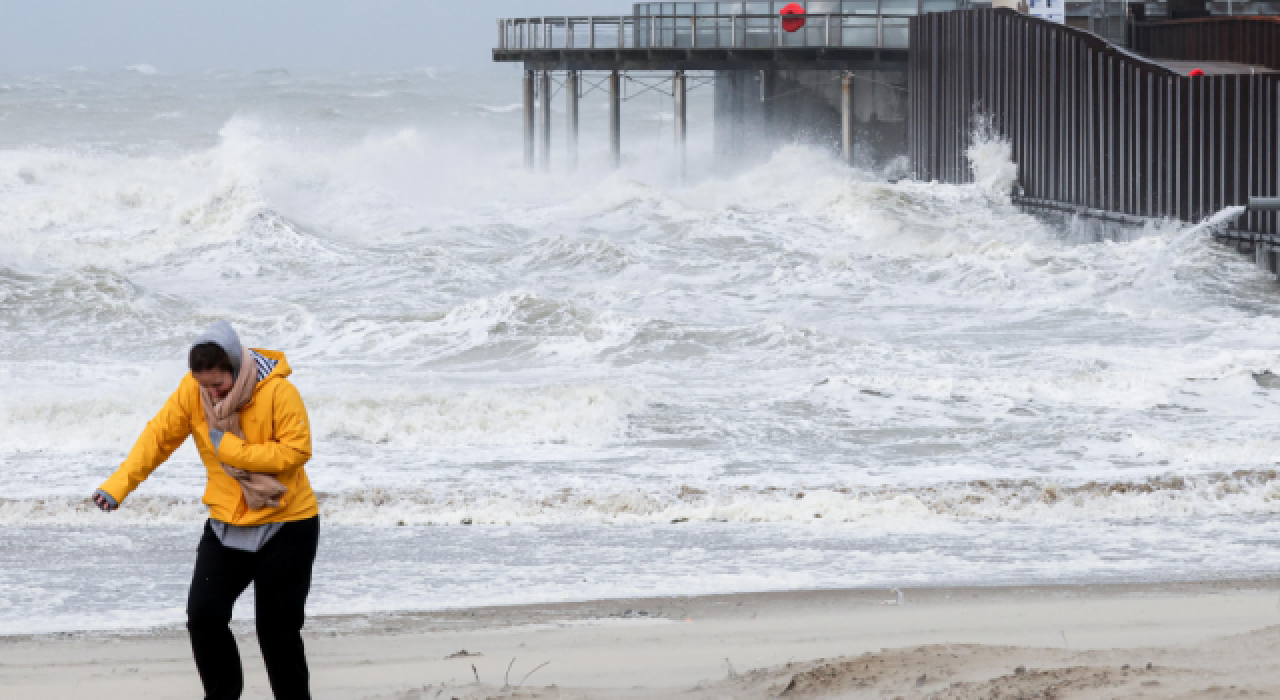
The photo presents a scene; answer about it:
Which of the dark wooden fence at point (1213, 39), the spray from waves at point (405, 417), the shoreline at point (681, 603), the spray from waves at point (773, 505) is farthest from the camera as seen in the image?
the dark wooden fence at point (1213, 39)

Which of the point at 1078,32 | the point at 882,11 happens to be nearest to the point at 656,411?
the point at 1078,32

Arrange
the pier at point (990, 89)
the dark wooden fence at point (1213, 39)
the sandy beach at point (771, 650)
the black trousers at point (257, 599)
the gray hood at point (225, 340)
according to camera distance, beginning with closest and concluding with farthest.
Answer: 1. the gray hood at point (225, 340)
2. the black trousers at point (257, 599)
3. the sandy beach at point (771, 650)
4. the pier at point (990, 89)
5. the dark wooden fence at point (1213, 39)

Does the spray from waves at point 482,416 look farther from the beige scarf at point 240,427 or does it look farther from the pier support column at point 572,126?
the pier support column at point 572,126

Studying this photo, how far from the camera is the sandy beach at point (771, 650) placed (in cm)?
467

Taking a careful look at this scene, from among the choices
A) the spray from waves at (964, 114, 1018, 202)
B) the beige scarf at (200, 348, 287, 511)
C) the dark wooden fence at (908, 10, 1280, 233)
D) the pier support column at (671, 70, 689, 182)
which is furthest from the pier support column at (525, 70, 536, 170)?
the beige scarf at (200, 348, 287, 511)

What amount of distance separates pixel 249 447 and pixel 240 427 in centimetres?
8

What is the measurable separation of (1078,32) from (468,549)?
17.3 metres

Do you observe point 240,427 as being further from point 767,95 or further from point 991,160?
point 767,95

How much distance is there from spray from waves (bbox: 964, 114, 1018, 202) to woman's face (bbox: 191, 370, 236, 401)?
22.3m

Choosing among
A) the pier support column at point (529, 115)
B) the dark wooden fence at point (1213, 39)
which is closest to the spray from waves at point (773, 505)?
the dark wooden fence at point (1213, 39)

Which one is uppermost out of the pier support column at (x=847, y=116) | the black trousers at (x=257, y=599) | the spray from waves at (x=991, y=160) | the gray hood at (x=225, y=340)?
the pier support column at (x=847, y=116)

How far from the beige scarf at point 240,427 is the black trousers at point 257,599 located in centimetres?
13

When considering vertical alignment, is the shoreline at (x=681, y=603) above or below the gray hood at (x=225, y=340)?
below

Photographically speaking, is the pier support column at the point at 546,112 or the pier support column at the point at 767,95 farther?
the pier support column at the point at 546,112
